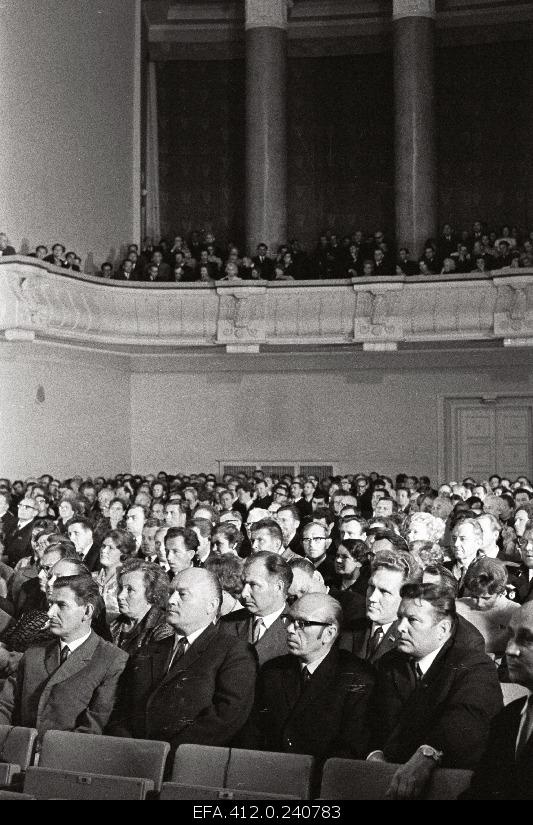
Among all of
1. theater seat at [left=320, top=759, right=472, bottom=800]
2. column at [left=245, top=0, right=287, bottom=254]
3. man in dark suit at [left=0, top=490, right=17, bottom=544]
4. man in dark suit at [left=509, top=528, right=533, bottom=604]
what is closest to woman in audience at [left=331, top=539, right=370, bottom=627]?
man in dark suit at [left=509, top=528, right=533, bottom=604]

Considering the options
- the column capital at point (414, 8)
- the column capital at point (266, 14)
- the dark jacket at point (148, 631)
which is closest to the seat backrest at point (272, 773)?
the dark jacket at point (148, 631)

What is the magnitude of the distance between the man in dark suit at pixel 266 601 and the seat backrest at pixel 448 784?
4.88 feet

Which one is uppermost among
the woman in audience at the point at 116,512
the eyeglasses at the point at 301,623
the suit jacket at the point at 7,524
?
the woman in audience at the point at 116,512

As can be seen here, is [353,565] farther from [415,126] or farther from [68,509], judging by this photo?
[415,126]

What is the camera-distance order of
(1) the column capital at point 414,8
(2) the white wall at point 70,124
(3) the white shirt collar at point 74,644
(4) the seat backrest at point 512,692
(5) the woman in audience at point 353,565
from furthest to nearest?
(1) the column capital at point 414,8 < (2) the white wall at point 70,124 < (5) the woman in audience at point 353,565 < (3) the white shirt collar at point 74,644 < (4) the seat backrest at point 512,692

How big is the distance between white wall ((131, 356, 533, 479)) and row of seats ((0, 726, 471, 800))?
13.7m

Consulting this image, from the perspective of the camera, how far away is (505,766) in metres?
2.91

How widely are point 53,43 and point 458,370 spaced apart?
8339 millimetres

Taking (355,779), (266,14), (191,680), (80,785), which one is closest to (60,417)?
(266,14)

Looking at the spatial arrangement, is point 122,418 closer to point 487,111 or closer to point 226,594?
point 487,111

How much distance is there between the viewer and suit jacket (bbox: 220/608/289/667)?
4.50m

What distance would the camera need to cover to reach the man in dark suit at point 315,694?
376 centimetres

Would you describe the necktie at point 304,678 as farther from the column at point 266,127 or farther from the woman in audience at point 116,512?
the column at point 266,127

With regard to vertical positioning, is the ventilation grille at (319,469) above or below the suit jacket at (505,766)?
above
